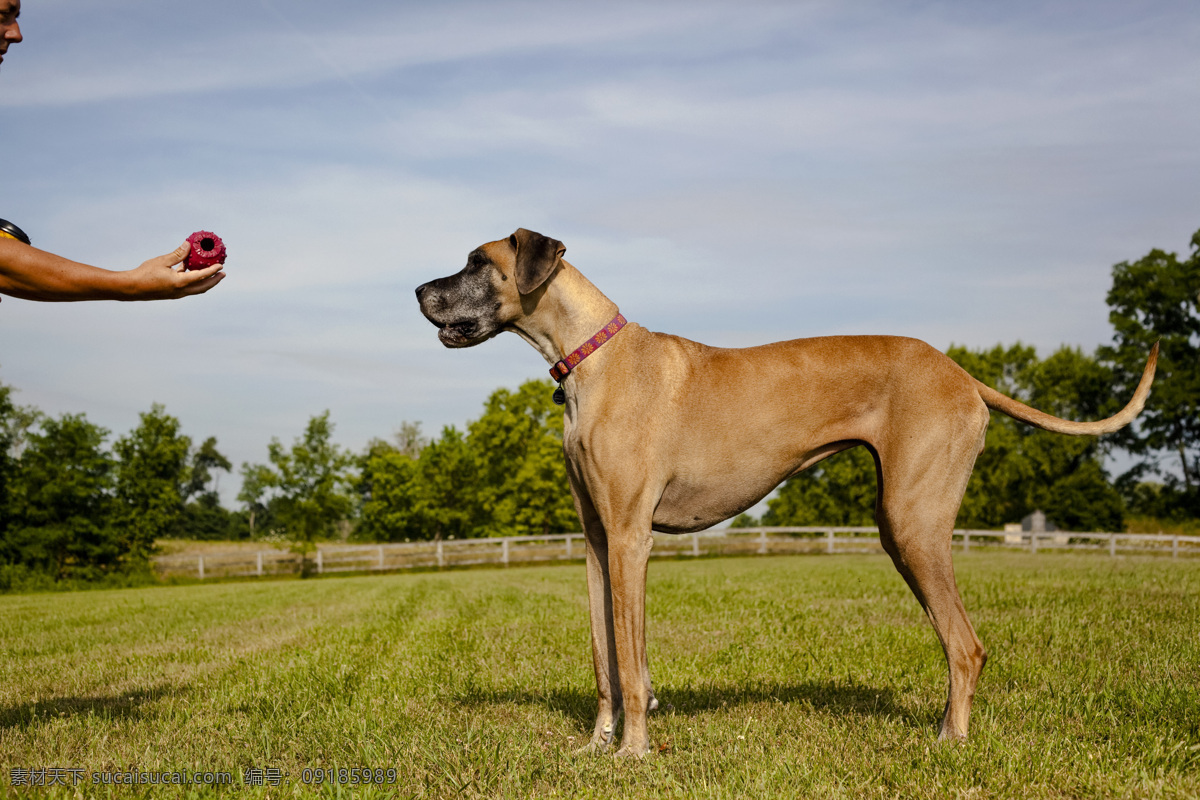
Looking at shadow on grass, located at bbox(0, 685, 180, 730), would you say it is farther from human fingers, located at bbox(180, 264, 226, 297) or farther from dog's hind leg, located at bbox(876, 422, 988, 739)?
dog's hind leg, located at bbox(876, 422, 988, 739)

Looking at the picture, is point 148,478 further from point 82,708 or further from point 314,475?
point 82,708

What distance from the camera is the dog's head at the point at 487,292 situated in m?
4.46

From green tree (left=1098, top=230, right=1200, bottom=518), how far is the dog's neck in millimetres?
46073

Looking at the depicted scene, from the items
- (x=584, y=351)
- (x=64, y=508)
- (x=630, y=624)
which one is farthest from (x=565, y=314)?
(x=64, y=508)

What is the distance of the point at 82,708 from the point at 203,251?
3.81 meters

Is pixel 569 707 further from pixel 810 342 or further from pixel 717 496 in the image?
pixel 810 342

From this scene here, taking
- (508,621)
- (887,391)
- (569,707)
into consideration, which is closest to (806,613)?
(508,621)

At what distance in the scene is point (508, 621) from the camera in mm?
10414

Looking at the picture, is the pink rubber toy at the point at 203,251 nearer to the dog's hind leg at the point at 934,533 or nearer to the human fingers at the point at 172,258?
the human fingers at the point at 172,258

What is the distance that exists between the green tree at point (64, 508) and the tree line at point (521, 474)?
7 centimetres

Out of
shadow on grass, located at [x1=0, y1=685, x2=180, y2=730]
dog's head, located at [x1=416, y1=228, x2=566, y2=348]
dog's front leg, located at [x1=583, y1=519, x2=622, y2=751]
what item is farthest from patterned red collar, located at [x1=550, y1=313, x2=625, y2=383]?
shadow on grass, located at [x1=0, y1=685, x2=180, y2=730]

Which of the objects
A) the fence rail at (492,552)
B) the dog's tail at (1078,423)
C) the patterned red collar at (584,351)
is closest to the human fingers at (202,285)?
the patterned red collar at (584,351)

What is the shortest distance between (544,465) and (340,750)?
42.3m

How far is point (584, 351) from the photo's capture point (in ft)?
14.5
